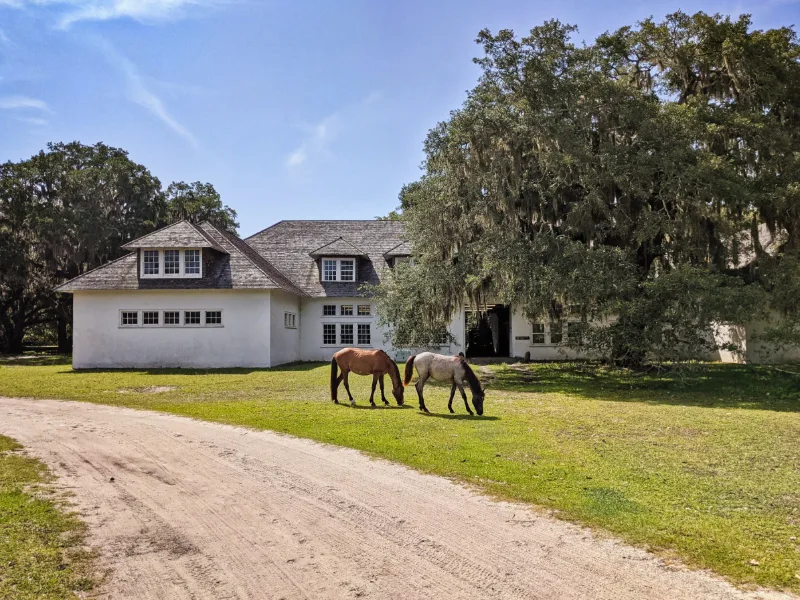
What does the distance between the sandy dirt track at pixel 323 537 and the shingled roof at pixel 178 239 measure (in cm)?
1793

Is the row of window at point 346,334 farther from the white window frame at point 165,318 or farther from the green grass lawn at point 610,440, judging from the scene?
the green grass lawn at point 610,440

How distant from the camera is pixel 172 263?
25547 mm

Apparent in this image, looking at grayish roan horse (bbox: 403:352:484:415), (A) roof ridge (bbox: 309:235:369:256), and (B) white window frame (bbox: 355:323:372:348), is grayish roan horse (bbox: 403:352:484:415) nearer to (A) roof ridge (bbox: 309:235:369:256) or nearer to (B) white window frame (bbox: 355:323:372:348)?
(B) white window frame (bbox: 355:323:372:348)

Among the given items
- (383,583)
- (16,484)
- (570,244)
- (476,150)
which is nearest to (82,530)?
(16,484)

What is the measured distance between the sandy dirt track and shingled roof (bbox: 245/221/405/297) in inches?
851

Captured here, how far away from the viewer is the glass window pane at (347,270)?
29.8 m

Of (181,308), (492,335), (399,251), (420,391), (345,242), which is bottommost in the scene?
(420,391)

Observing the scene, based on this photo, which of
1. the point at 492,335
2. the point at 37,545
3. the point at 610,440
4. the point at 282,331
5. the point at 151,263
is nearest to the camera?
the point at 37,545

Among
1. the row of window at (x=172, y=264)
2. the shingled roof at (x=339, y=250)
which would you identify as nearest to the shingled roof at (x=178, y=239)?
the row of window at (x=172, y=264)

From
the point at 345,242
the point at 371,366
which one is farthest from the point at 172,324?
the point at 371,366

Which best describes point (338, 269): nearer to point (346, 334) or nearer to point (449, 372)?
point (346, 334)

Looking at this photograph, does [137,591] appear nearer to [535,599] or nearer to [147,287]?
[535,599]

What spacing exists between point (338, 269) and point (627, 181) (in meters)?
16.8

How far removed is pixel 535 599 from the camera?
13.0ft
